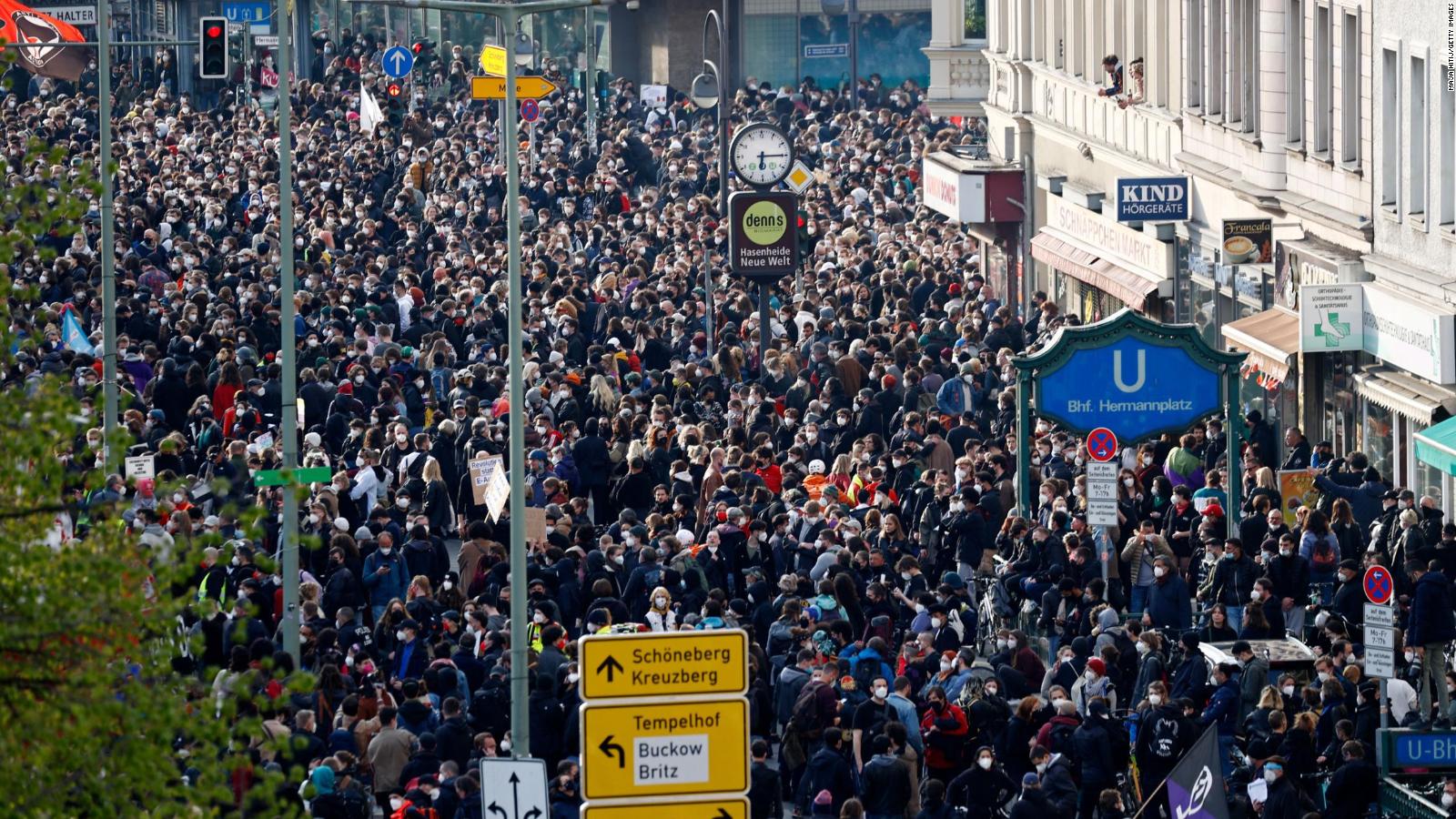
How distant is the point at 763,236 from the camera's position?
115 ft

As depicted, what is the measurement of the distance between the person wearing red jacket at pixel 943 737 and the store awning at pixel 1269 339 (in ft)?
41.4

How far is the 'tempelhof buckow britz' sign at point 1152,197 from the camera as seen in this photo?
37500mm

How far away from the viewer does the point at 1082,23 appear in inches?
1790

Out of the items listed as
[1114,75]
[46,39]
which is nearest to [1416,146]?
[1114,75]

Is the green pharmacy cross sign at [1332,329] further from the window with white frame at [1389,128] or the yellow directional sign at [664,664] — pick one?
the yellow directional sign at [664,664]

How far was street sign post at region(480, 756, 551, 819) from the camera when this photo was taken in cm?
1534

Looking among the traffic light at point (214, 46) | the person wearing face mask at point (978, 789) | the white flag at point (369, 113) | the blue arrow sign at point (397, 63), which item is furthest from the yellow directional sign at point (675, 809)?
the blue arrow sign at point (397, 63)

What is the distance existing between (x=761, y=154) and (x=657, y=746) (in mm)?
26108

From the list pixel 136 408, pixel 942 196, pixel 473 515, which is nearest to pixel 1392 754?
pixel 473 515

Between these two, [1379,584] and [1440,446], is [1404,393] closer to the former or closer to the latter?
[1440,446]

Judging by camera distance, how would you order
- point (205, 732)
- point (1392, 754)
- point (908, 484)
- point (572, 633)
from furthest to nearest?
point (908, 484)
point (572, 633)
point (1392, 754)
point (205, 732)

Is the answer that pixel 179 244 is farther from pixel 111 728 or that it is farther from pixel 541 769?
pixel 111 728

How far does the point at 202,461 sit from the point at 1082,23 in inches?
775

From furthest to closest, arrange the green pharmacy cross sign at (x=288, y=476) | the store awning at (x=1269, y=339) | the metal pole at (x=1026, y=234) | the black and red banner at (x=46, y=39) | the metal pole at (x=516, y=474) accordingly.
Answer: the black and red banner at (x=46, y=39)
the metal pole at (x=1026, y=234)
the store awning at (x=1269, y=339)
the green pharmacy cross sign at (x=288, y=476)
the metal pole at (x=516, y=474)
